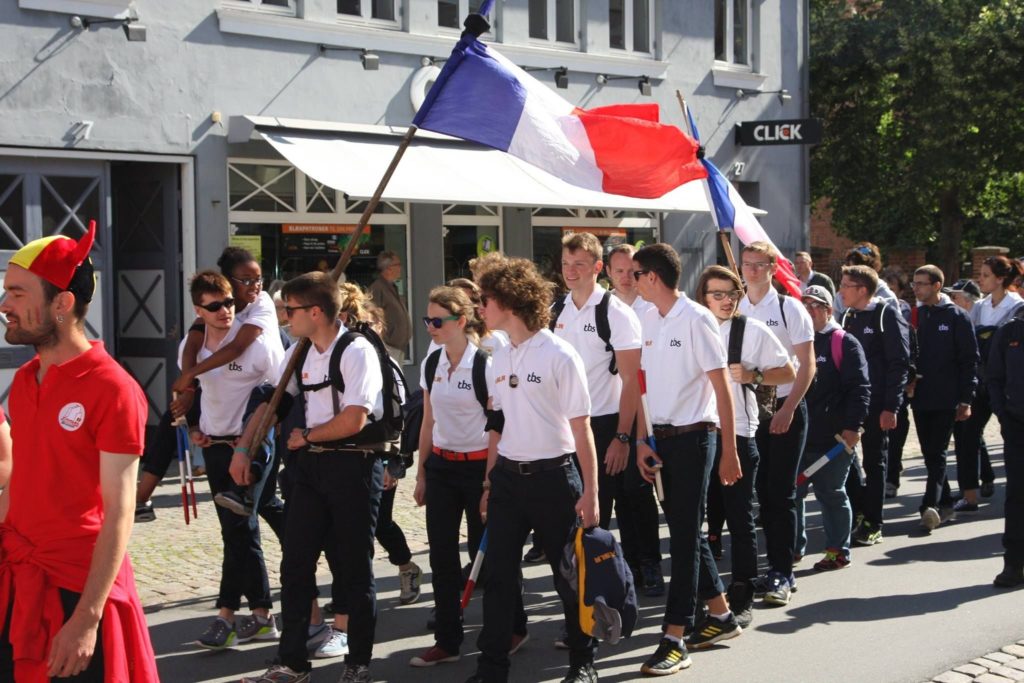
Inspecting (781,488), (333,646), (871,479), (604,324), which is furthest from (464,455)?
(871,479)

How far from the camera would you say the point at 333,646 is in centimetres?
665

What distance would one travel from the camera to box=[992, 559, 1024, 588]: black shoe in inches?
313

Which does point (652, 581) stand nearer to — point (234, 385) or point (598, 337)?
point (598, 337)

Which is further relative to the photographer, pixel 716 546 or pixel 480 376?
pixel 716 546

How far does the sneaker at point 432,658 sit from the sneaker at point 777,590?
6.70 ft

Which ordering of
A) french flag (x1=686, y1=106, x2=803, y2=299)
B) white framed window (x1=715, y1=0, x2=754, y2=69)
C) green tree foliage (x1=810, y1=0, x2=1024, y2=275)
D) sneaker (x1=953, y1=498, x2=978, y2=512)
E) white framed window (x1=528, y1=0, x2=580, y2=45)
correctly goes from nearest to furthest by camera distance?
french flag (x1=686, y1=106, x2=803, y2=299) < sneaker (x1=953, y1=498, x2=978, y2=512) < white framed window (x1=528, y1=0, x2=580, y2=45) < white framed window (x1=715, y1=0, x2=754, y2=69) < green tree foliage (x1=810, y1=0, x2=1024, y2=275)

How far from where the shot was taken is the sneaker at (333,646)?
6.59m

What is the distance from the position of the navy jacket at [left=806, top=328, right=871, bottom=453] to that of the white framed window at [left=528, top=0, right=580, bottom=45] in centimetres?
987

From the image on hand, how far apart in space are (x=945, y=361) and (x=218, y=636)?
6.16 m

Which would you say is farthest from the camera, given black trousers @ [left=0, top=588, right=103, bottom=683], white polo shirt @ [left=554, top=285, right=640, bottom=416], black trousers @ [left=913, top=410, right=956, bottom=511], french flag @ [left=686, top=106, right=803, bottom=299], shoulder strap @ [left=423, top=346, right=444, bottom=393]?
black trousers @ [left=913, top=410, right=956, bottom=511]

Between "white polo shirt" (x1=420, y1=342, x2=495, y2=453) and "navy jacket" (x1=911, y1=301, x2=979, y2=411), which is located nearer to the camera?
"white polo shirt" (x1=420, y1=342, x2=495, y2=453)

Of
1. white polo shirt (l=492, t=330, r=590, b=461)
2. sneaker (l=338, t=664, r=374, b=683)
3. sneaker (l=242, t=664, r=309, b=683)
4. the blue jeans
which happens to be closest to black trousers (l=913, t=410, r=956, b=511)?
the blue jeans

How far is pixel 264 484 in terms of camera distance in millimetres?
6973

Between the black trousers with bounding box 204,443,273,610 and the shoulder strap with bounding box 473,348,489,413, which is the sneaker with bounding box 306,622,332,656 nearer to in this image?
the black trousers with bounding box 204,443,273,610
